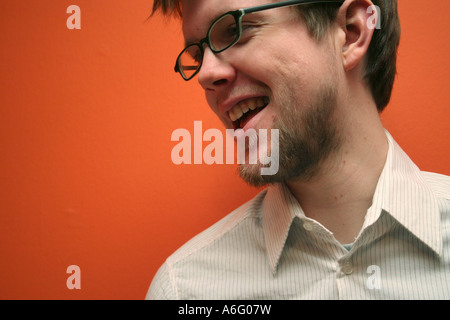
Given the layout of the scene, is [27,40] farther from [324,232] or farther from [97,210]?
[324,232]

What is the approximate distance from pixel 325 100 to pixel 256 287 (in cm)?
49

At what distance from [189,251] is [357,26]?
74 cm

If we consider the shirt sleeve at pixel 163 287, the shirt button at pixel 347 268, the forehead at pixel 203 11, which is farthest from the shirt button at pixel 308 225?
the forehead at pixel 203 11

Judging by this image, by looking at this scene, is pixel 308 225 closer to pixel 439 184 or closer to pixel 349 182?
pixel 349 182

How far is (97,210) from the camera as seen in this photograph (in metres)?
1.29

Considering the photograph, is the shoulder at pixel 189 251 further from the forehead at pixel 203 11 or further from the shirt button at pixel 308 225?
the forehead at pixel 203 11

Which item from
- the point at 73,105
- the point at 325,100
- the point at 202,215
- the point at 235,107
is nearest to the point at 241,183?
the point at 202,215

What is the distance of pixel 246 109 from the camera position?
99cm

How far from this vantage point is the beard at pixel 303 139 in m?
0.91

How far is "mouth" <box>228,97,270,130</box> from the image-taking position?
97 centimetres

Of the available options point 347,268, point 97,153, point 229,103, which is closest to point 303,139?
point 229,103

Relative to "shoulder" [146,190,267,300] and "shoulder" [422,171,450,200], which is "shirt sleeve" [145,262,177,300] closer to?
"shoulder" [146,190,267,300]

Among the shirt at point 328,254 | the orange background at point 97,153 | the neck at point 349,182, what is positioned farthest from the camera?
the orange background at point 97,153

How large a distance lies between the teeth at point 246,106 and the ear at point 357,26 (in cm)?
23
